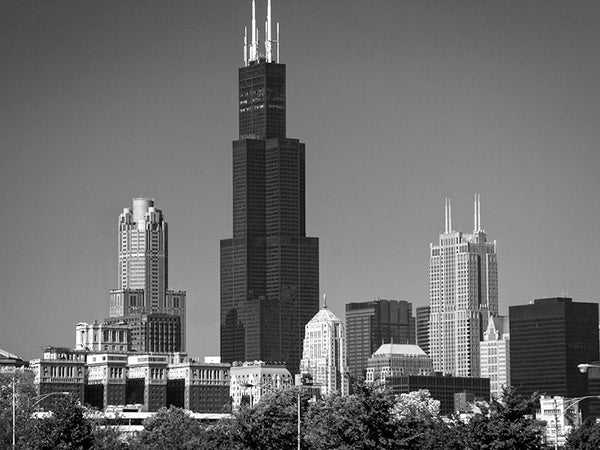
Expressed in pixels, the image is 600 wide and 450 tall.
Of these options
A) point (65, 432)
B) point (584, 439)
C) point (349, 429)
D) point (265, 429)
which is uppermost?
point (265, 429)

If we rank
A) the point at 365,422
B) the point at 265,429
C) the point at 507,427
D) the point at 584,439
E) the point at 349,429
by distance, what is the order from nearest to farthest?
the point at 507,427 → the point at 365,422 → the point at 349,429 → the point at 265,429 → the point at 584,439

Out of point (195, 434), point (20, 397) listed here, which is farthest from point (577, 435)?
point (20, 397)

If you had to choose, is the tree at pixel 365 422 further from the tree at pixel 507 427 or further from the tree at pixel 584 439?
the tree at pixel 584 439

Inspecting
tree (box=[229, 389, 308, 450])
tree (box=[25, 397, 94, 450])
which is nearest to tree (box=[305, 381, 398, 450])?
tree (box=[229, 389, 308, 450])

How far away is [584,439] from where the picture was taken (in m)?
130

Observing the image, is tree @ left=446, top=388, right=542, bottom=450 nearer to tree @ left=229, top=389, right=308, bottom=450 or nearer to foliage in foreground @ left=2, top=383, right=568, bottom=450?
foliage in foreground @ left=2, top=383, right=568, bottom=450

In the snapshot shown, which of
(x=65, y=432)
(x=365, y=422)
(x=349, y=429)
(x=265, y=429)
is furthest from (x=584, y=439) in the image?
(x=65, y=432)

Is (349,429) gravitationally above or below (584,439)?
above

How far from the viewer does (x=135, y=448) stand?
154m

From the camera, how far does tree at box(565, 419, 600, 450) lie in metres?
127

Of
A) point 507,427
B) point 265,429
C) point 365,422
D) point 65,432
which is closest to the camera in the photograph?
point 507,427

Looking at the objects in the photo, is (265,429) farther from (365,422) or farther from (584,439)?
(584,439)

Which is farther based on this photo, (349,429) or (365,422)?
(349,429)

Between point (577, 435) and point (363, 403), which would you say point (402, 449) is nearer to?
point (363, 403)
